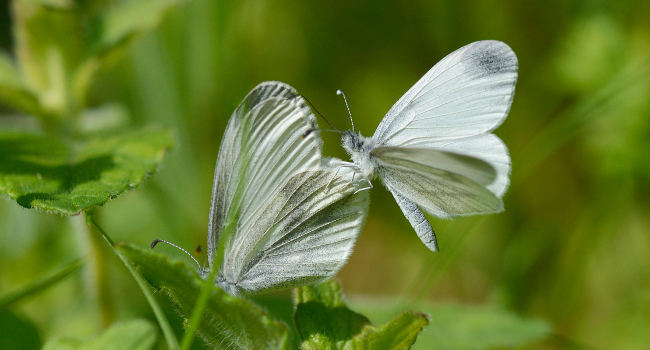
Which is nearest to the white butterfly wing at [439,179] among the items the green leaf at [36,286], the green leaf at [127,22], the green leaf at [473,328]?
the green leaf at [473,328]

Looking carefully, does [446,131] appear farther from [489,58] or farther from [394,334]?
[394,334]

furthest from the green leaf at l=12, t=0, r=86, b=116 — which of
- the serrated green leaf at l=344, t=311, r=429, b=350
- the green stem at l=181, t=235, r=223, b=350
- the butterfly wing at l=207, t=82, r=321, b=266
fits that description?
the serrated green leaf at l=344, t=311, r=429, b=350

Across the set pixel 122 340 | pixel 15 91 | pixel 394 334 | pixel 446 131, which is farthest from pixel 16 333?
pixel 446 131

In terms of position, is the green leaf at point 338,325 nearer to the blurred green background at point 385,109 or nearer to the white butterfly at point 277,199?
the white butterfly at point 277,199

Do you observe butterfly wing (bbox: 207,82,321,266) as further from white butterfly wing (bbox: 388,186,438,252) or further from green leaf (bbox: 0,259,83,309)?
green leaf (bbox: 0,259,83,309)

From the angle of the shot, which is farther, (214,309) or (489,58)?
(489,58)

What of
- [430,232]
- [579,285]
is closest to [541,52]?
[579,285]
